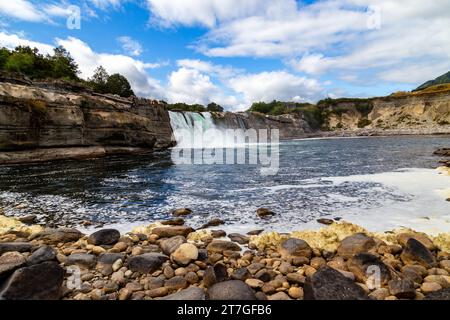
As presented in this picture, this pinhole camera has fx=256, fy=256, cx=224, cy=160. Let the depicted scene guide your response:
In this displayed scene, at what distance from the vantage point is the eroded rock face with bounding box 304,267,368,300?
11.9 feet

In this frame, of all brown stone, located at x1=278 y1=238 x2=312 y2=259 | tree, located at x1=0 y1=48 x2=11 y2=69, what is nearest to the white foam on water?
brown stone, located at x1=278 y1=238 x2=312 y2=259

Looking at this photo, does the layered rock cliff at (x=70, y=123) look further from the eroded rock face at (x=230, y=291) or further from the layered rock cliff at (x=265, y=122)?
the eroded rock face at (x=230, y=291)

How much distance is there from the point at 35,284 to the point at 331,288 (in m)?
4.51

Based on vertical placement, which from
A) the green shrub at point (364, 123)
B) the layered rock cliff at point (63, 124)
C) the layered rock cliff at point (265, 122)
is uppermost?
the green shrub at point (364, 123)

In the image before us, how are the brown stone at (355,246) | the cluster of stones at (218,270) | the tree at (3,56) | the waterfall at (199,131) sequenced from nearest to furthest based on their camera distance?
1. the cluster of stones at (218,270)
2. the brown stone at (355,246)
3. the waterfall at (199,131)
4. the tree at (3,56)

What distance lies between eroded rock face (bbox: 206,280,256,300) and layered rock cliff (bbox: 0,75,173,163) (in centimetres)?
2601

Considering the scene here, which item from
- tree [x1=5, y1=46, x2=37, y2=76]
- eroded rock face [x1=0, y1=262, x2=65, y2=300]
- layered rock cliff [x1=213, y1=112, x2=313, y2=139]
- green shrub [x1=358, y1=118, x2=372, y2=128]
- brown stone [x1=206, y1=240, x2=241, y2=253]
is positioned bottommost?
brown stone [x1=206, y1=240, x2=241, y2=253]

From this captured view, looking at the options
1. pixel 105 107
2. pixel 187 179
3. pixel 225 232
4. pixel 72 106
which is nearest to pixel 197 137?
pixel 105 107

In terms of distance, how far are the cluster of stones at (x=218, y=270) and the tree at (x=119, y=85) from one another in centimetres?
6377

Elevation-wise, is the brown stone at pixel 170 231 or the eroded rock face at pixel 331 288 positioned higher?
the eroded rock face at pixel 331 288

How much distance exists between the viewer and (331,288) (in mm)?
3746

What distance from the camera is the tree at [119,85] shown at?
63.0m

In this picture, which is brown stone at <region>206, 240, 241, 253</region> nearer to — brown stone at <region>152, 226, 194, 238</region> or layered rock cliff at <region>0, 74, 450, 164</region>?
brown stone at <region>152, 226, 194, 238</region>

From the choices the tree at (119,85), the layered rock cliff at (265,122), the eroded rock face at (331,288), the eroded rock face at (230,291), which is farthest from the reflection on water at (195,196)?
the tree at (119,85)
